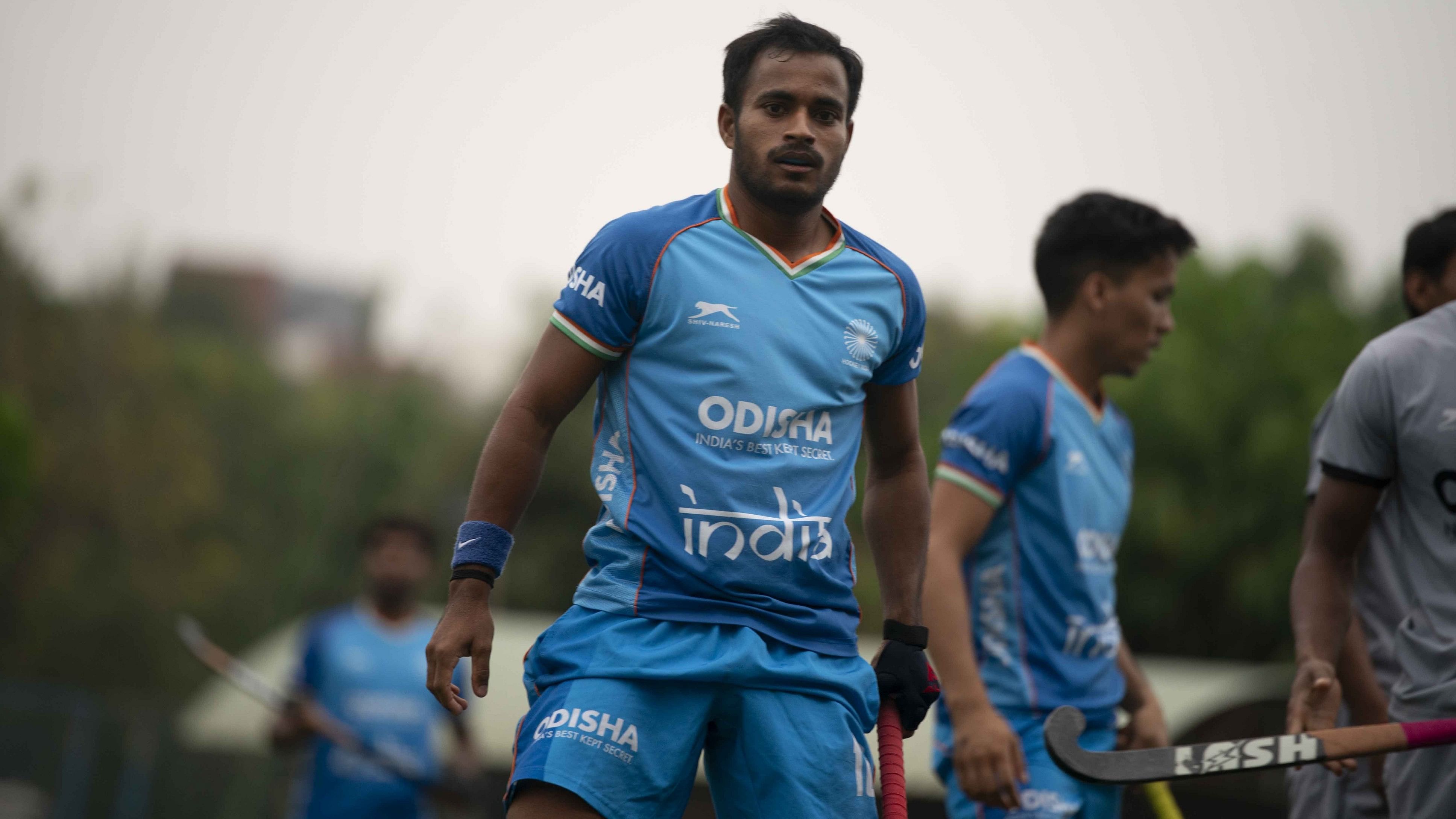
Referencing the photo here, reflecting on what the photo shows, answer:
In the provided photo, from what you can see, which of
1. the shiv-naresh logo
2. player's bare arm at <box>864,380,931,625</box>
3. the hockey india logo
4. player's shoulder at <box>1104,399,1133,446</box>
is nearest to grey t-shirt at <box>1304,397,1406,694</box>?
player's shoulder at <box>1104,399,1133,446</box>

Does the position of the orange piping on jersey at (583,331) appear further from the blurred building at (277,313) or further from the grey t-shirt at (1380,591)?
the blurred building at (277,313)

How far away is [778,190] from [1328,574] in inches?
77.7

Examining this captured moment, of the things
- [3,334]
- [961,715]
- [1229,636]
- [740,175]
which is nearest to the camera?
[740,175]

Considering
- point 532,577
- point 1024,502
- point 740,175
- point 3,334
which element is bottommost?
point 532,577

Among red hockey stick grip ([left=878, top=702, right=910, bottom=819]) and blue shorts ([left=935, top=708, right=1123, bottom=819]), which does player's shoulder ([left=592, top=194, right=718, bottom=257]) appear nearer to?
red hockey stick grip ([left=878, top=702, right=910, bottom=819])

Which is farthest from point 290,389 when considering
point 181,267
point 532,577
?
point 532,577

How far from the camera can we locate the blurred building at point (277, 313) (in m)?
49.8

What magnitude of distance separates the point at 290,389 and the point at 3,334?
1842 cm

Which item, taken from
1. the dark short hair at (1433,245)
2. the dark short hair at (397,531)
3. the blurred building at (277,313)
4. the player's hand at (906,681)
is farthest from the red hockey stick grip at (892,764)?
the blurred building at (277,313)

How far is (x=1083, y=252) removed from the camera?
486cm

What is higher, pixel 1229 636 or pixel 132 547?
pixel 1229 636

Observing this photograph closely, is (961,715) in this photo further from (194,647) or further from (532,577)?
(532,577)

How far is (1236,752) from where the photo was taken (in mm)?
3283

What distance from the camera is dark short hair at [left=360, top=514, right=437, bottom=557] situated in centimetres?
826
